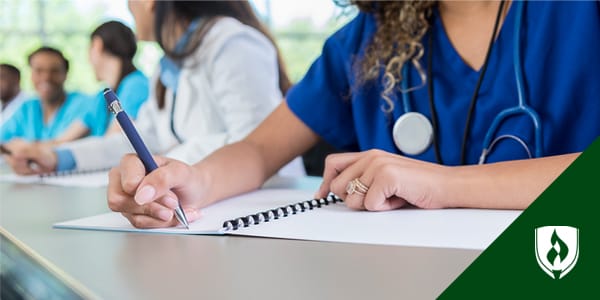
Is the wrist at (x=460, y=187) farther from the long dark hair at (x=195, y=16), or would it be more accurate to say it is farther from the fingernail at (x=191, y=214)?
the long dark hair at (x=195, y=16)

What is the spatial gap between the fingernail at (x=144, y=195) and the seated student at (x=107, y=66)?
5.12 feet

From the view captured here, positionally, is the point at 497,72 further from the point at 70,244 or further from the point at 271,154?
the point at 70,244

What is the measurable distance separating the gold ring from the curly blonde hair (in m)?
0.29

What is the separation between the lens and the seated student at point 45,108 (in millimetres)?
2809

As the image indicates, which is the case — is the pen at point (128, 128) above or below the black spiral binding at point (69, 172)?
above

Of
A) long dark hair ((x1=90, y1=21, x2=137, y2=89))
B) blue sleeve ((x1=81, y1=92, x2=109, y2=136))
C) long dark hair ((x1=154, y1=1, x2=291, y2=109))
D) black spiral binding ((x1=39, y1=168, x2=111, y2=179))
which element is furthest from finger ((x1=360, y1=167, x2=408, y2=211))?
blue sleeve ((x1=81, y1=92, x2=109, y2=136))

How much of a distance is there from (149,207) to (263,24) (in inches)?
42.6

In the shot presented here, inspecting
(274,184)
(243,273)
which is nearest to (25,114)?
(274,184)

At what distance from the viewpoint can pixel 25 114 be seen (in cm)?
290

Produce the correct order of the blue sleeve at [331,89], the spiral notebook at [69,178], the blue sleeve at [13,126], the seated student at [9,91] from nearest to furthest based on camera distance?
1. the blue sleeve at [331,89]
2. the spiral notebook at [69,178]
3. the blue sleeve at [13,126]
4. the seated student at [9,91]

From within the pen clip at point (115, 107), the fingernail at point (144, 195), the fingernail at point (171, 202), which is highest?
the pen clip at point (115, 107)

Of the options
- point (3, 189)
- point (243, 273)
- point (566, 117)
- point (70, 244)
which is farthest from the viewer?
point (3, 189)

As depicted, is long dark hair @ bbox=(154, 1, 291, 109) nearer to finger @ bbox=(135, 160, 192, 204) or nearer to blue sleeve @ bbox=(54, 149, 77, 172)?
blue sleeve @ bbox=(54, 149, 77, 172)

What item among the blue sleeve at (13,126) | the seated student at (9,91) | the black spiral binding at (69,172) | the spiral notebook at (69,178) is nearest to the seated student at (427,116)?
the spiral notebook at (69,178)
